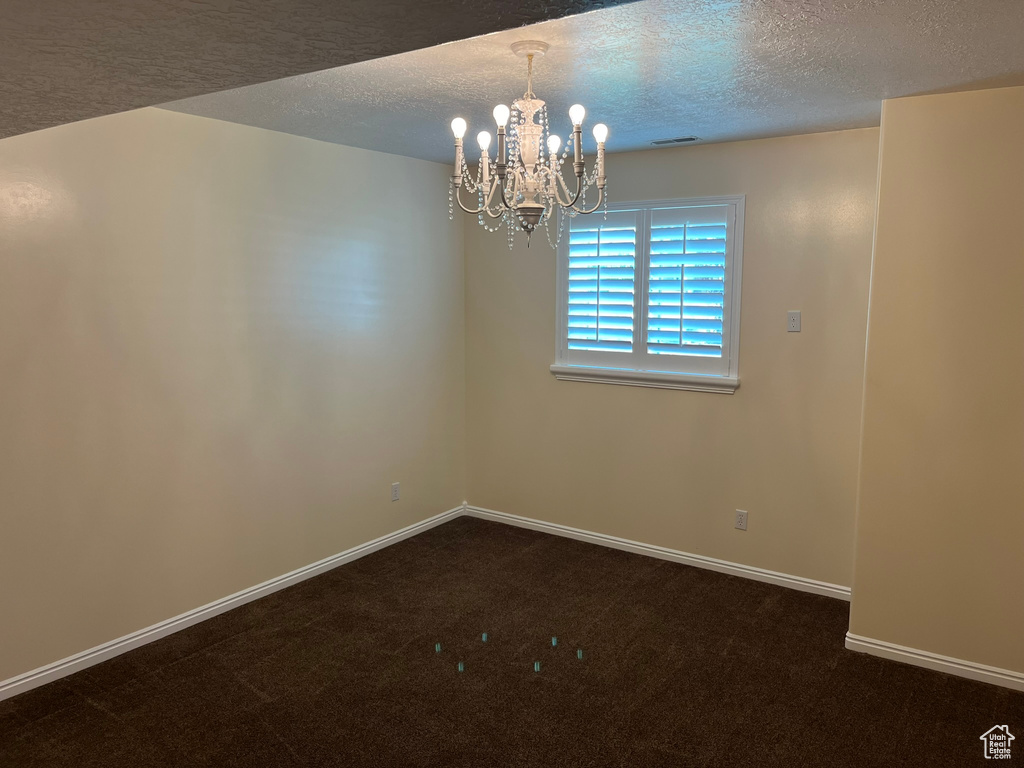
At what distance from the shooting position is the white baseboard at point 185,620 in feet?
10.2

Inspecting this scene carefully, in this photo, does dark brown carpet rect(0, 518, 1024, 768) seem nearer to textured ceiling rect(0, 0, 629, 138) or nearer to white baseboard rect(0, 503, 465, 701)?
white baseboard rect(0, 503, 465, 701)

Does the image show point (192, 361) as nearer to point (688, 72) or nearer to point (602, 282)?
point (602, 282)

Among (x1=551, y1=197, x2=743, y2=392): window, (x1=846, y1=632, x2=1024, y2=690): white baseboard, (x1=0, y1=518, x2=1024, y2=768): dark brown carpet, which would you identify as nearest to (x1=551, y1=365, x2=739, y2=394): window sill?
(x1=551, y1=197, x2=743, y2=392): window

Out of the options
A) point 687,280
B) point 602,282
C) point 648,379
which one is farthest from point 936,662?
point 602,282

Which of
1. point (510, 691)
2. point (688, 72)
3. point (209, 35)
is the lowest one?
point (510, 691)

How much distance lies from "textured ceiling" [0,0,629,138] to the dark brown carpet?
2247 millimetres

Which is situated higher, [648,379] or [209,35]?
[209,35]

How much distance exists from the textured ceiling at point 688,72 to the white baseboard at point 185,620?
2.38 m

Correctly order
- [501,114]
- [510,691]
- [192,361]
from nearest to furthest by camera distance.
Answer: [501,114], [510,691], [192,361]

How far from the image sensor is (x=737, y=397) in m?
4.25

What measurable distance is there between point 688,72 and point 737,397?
80.5 inches

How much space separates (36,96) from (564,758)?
8.35ft

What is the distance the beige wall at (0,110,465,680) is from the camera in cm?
304

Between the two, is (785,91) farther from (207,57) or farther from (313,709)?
(313,709)
